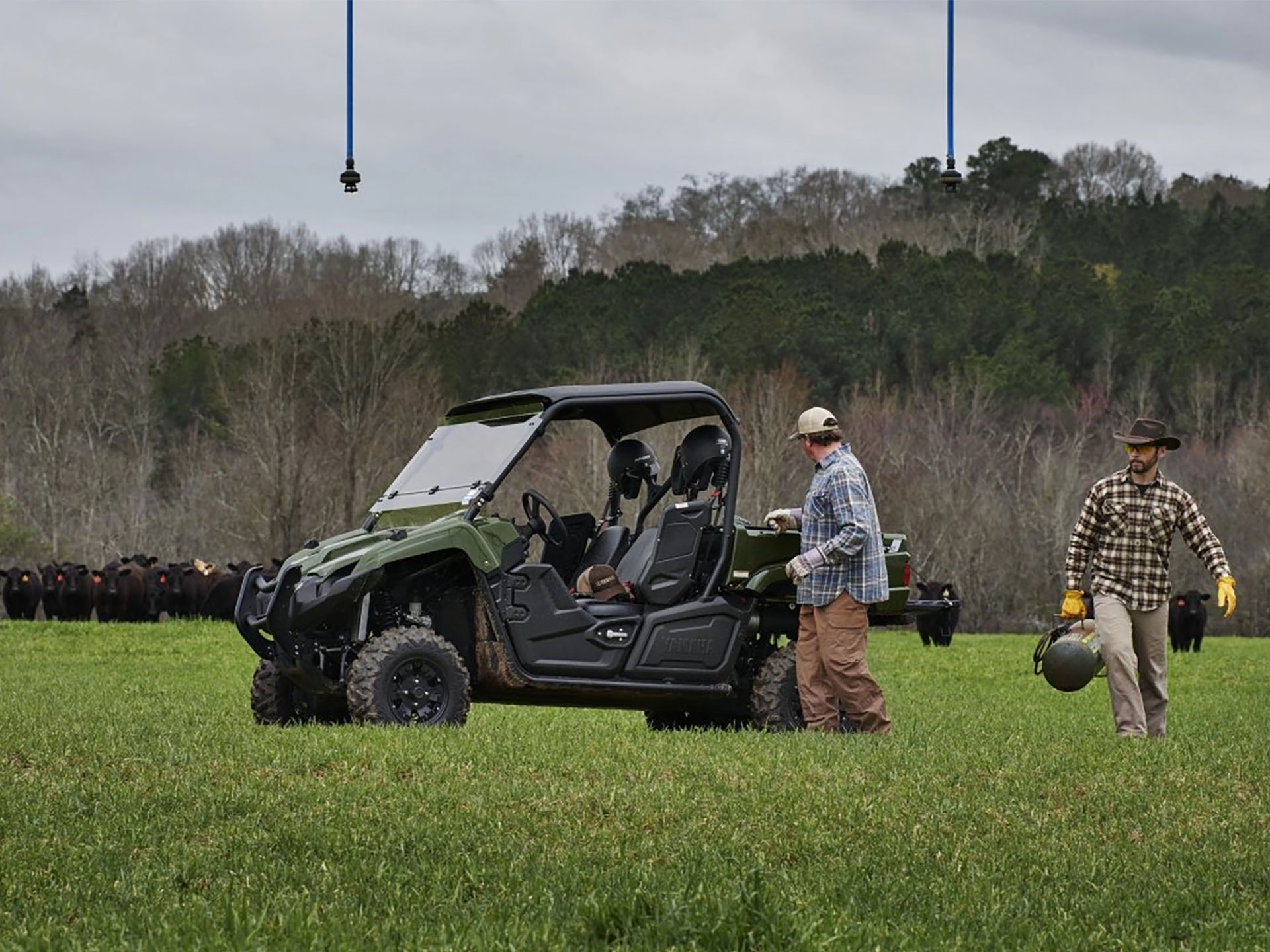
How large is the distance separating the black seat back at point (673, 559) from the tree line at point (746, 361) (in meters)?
44.6

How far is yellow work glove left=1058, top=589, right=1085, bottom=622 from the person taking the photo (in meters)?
14.5

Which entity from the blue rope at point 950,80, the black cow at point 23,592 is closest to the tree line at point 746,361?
the black cow at point 23,592

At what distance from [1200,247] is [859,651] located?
94419mm

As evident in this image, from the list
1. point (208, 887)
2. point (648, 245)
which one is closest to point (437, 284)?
point (648, 245)

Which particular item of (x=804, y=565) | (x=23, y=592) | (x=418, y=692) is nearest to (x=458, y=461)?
(x=418, y=692)

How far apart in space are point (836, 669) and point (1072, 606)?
5.85 ft

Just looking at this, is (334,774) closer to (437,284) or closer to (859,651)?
(859,651)

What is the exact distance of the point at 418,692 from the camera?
45.2ft

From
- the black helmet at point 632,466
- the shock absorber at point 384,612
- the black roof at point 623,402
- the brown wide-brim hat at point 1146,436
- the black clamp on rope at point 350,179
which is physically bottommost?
the shock absorber at point 384,612

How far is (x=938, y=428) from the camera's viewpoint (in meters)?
79.8

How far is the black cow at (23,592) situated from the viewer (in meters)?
43.4

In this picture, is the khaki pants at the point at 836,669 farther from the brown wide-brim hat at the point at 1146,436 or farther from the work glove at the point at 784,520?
the brown wide-brim hat at the point at 1146,436

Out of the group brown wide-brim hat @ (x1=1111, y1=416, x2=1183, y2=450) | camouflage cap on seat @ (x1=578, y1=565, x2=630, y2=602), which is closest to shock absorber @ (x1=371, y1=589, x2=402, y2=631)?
camouflage cap on seat @ (x1=578, y1=565, x2=630, y2=602)

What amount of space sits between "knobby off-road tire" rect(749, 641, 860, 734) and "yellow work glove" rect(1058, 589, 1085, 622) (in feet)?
5.41
